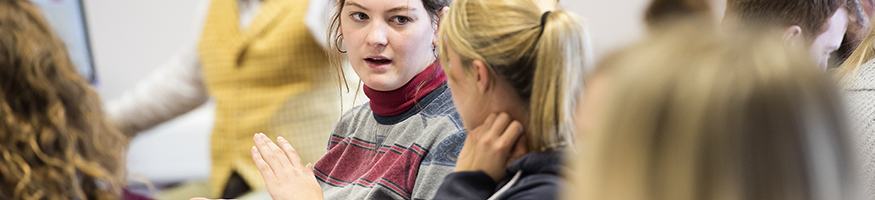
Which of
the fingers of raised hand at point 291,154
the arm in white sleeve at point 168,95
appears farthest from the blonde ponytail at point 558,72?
the arm in white sleeve at point 168,95

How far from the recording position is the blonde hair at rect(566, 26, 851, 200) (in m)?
0.44

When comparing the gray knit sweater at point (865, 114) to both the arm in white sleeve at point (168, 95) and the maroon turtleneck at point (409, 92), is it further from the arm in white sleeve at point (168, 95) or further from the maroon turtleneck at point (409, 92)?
the arm in white sleeve at point (168, 95)

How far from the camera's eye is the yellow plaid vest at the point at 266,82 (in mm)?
1378

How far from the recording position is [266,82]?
4.75 ft

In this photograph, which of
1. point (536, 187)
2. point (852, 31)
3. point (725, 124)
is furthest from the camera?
point (852, 31)

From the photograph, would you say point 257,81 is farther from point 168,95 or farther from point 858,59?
point 858,59

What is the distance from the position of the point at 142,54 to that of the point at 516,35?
2485 mm

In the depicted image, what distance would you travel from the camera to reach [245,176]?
150 cm

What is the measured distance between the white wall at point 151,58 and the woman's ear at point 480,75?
2.22 m

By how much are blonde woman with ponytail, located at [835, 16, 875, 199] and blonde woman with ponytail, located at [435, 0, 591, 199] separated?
0.41 m

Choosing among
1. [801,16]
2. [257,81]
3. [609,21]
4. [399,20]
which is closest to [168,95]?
[257,81]

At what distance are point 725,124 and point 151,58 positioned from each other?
273 centimetres

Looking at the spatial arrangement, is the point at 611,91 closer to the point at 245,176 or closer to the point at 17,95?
the point at 17,95

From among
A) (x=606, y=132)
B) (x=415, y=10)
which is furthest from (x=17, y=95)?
(x=606, y=132)
